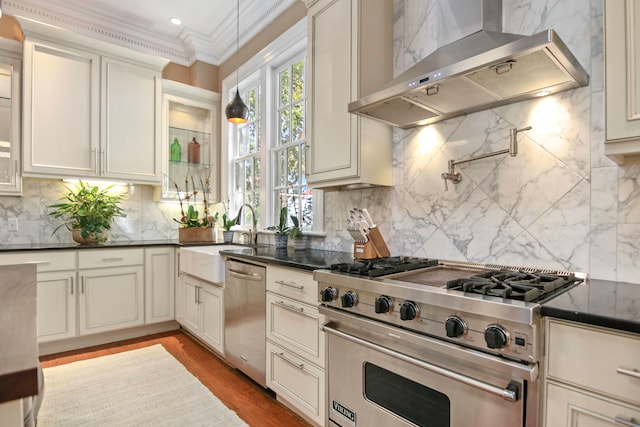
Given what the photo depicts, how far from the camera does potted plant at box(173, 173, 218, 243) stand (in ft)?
11.7

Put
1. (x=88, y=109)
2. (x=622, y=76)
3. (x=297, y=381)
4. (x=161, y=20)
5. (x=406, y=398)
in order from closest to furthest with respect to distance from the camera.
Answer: (x=622, y=76) < (x=406, y=398) < (x=297, y=381) < (x=88, y=109) < (x=161, y=20)

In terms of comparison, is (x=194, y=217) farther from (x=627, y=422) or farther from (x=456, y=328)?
(x=627, y=422)

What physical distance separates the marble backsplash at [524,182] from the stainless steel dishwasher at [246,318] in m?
0.93

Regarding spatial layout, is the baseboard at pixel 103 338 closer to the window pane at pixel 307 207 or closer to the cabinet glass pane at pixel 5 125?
the cabinet glass pane at pixel 5 125

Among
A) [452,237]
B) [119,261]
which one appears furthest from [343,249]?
[119,261]

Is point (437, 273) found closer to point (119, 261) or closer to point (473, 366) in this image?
point (473, 366)

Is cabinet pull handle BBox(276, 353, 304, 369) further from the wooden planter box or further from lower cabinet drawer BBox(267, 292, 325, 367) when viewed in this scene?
the wooden planter box

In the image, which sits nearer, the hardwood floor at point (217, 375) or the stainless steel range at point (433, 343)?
the stainless steel range at point (433, 343)

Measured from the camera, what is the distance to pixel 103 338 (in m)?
3.21

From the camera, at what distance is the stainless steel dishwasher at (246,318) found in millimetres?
2223

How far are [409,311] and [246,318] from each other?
1.42m

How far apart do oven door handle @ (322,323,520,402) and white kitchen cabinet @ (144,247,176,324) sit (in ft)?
8.06

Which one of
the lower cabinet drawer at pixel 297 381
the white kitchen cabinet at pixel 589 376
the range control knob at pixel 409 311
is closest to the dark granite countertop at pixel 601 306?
the white kitchen cabinet at pixel 589 376

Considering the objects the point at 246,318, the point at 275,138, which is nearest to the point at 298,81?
the point at 275,138
